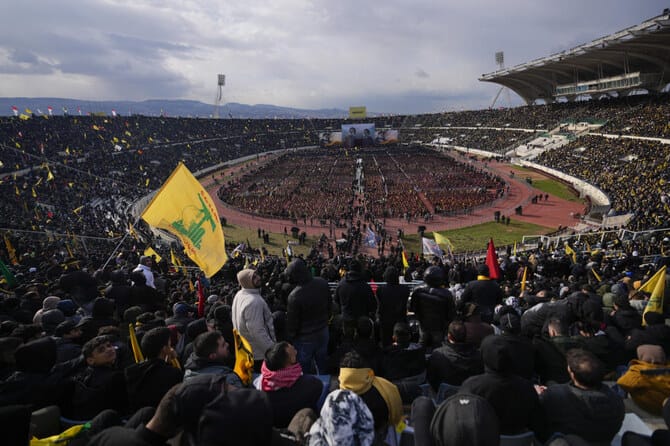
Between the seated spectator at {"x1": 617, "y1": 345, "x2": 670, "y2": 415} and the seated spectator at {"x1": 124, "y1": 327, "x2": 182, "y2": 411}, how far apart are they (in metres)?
4.88

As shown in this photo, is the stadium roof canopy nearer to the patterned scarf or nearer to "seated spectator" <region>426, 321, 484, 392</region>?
"seated spectator" <region>426, 321, 484, 392</region>

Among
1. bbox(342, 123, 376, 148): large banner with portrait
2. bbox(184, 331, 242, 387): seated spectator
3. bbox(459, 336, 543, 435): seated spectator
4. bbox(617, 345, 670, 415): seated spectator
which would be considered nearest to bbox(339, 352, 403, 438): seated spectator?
bbox(459, 336, 543, 435): seated spectator

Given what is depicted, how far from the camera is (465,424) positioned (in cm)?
274

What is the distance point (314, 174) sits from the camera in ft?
195

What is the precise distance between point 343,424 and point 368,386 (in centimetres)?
74

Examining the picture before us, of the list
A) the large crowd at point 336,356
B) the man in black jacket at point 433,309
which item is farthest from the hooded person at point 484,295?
the man in black jacket at point 433,309

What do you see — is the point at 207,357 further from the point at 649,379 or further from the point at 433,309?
the point at 649,379

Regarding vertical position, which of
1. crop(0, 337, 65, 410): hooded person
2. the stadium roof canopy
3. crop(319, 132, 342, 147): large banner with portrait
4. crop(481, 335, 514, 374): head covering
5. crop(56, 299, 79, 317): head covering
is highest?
the stadium roof canopy

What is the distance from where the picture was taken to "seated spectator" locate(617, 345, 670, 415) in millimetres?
3898

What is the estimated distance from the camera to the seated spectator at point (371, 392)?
3.31 meters

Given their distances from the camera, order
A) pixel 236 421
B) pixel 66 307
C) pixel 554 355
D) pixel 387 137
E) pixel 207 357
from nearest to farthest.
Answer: pixel 236 421 → pixel 207 357 → pixel 554 355 → pixel 66 307 → pixel 387 137

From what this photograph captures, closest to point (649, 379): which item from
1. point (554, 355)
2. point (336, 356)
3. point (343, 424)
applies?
point (554, 355)

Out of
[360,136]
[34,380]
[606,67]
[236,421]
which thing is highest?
[606,67]

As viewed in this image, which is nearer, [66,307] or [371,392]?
[371,392]
